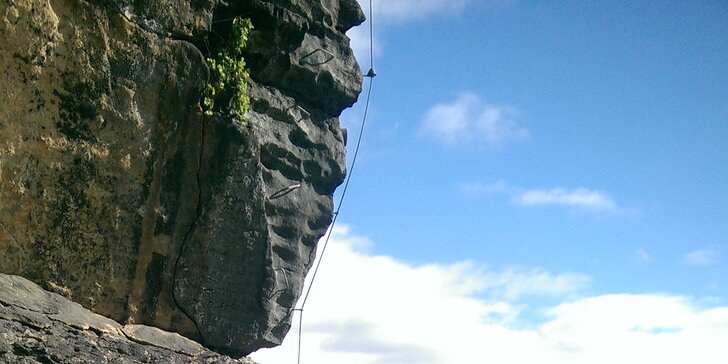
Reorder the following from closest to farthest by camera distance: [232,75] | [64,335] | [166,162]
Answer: [64,335], [166,162], [232,75]

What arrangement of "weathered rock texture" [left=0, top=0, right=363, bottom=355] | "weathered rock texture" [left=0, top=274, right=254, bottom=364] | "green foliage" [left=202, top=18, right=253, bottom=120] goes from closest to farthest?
1. "weathered rock texture" [left=0, top=274, right=254, bottom=364]
2. "weathered rock texture" [left=0, top=0, right=363, bottom=355]
3. "green foliage" [left=202, top=18, right=253, bottom=120]

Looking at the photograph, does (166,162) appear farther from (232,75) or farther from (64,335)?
(64,335)

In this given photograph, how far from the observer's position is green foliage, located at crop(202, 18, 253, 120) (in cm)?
666

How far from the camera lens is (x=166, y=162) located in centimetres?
643

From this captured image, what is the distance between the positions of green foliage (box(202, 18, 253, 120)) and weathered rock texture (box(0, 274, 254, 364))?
1.73 m

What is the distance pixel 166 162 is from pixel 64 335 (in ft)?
4.75

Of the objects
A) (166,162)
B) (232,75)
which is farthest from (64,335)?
(232,75)

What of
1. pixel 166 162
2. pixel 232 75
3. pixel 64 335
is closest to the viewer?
pixel 64 335

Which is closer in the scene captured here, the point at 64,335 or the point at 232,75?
the point at 64,335

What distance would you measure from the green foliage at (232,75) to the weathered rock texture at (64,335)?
5.68 feet

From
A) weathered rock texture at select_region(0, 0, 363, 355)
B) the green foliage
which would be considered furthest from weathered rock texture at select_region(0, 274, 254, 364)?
the green foliage

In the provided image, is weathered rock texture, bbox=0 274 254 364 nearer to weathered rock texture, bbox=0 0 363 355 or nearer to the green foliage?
weathered rock texture, bbox=0 0 363 355

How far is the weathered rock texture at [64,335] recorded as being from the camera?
539cm

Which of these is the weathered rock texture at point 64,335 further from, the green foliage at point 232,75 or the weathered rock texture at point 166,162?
the green foliage at point 232,75
